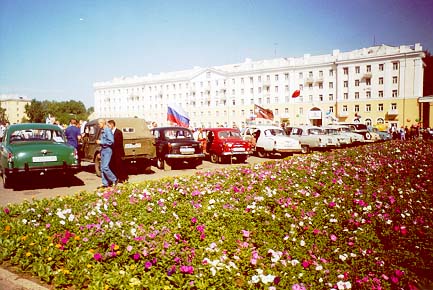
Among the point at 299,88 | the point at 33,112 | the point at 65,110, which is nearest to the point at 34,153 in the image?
the point at 299,88

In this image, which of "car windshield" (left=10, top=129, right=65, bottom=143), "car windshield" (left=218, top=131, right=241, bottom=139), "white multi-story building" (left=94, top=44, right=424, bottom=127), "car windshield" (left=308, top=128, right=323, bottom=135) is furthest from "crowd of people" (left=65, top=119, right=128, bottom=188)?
"white multi-story building" (left=94, top=44, right=424, bottom=127)

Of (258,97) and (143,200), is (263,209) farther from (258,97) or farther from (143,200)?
(258,97)

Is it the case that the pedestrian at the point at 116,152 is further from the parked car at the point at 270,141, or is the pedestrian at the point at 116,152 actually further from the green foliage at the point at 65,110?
Answer: the green foliage at the point at 65,110

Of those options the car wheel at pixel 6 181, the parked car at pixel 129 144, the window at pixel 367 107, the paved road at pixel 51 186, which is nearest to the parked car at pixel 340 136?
the paved road at pixel 51 186

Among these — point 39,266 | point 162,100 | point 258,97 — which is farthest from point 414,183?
point 162,100

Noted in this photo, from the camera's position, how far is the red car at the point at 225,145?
16953 mm

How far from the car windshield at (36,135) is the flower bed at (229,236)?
16.1 feet

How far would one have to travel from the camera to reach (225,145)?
17.0m

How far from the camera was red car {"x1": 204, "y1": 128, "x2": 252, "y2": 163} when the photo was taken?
17.0 metres

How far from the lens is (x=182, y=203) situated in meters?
6.39

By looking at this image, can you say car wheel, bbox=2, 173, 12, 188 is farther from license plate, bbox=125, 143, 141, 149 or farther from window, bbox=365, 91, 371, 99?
window, bbox=365, 91, 371, 99

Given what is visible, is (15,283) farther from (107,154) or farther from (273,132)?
(273,132)

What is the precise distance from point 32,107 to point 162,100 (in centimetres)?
3571

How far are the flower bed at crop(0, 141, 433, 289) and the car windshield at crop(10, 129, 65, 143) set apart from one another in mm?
4912
